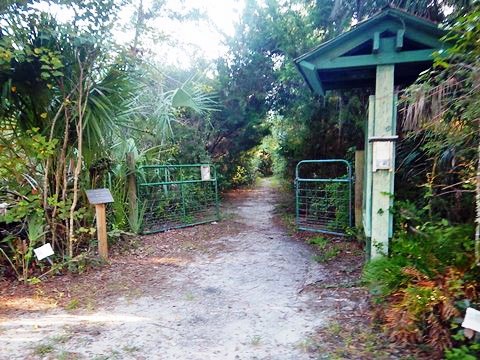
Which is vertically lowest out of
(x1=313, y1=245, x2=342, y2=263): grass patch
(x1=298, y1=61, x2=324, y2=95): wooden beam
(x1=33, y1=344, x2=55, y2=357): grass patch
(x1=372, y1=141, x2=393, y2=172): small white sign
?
(x1=313, y1=245, x2=342, y2=263): grass patch

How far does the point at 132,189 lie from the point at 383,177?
3875mm

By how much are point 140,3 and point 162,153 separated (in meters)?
3.03

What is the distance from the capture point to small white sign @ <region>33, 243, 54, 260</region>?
3625 mm

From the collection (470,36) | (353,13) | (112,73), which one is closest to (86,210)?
(112,73)

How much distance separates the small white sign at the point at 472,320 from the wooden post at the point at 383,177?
131cm

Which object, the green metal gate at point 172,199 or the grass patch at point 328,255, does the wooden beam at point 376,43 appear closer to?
the grass patch at point 328,255

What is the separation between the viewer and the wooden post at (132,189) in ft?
17.9

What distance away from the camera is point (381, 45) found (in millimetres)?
3309

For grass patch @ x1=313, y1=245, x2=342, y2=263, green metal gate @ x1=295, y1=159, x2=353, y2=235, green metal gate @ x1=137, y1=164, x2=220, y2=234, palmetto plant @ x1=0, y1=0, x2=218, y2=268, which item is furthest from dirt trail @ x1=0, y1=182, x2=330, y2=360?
green metal gate @ x1=137, y1=164, x2=220, y2=234

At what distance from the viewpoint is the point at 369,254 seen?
352cm

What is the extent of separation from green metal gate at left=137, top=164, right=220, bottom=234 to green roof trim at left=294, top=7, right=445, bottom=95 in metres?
3.25

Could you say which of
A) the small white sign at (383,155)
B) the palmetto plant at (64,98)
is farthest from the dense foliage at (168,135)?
the small white sign at (383,155)

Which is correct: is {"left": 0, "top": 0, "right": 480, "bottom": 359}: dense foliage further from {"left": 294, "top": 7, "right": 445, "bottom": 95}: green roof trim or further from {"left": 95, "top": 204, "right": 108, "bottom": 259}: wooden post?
{"left": 294, "top": 7, "right": 445, "bottom": 95}: green roof trim

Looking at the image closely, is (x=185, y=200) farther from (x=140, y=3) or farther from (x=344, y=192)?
(x=140, y=3)
